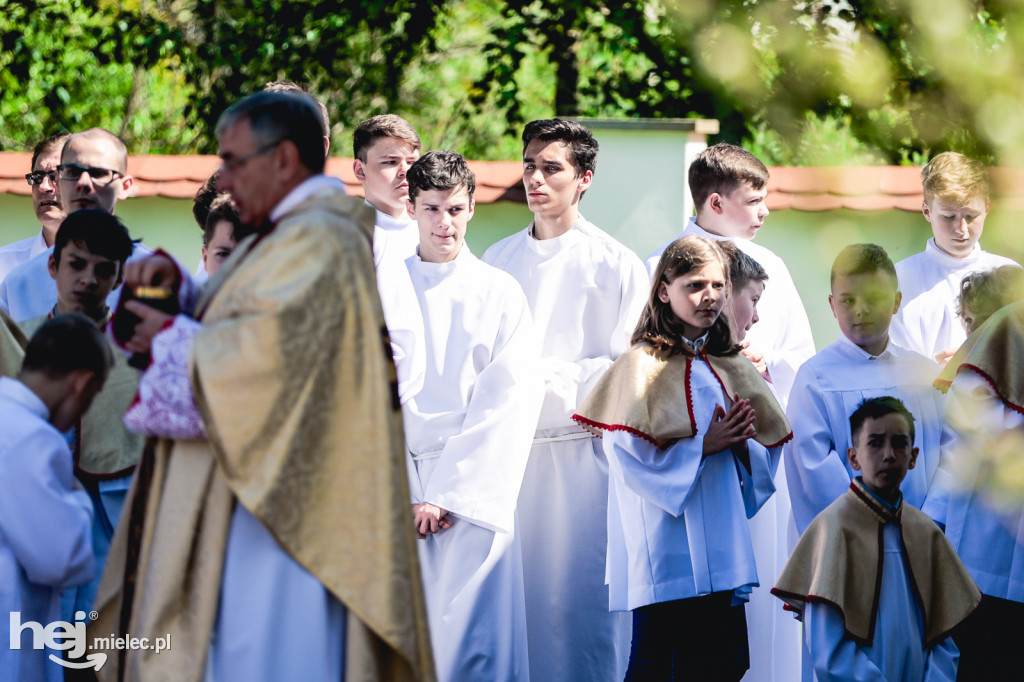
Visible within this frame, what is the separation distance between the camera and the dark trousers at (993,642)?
4.63 meters

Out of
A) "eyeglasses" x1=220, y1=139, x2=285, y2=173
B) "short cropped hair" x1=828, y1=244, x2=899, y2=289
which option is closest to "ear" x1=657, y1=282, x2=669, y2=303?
"short cropped hair" x1=828, y1=244, x2=899, y2=289

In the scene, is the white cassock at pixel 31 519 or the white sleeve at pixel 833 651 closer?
the white cassock at pixel 31 519

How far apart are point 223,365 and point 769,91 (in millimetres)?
1504

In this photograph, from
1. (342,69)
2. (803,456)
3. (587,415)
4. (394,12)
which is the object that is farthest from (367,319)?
(342,69)

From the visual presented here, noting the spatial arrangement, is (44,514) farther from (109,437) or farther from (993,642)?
(993,642)

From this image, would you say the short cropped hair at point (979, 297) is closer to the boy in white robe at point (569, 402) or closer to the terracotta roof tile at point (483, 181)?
the boy in white robe at point (569, 402)

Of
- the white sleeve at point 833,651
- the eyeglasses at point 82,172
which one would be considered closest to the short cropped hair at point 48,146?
the eyeglasses at point 82,172

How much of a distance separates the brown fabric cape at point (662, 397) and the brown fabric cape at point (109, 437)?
5.19 feet

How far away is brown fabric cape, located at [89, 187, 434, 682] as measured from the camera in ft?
8.89

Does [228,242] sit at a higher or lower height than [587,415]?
higher

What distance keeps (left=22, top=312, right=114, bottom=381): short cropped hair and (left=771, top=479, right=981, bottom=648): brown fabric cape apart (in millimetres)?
2267

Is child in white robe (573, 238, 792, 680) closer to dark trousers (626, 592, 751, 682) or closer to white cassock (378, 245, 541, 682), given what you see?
dark trousers (626, 592, 751, 682)

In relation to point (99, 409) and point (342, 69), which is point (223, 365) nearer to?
point (99, 409)

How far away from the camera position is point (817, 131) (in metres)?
2.06
